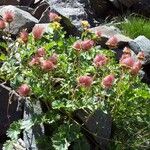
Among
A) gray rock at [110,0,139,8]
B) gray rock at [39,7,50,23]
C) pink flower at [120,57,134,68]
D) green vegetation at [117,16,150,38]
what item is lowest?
gray rock at [110,0,139,8]

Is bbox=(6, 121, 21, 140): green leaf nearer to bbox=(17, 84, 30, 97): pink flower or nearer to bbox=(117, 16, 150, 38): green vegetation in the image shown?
bbox=(17, 84, 30, 97): pink flower

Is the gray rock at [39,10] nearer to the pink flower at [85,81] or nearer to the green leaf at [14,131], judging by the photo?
the green leaf at [14,131]

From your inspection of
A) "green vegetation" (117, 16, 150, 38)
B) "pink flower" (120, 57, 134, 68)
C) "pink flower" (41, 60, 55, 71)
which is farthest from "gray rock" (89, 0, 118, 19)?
"pink flower" (41, 60, 55, 71)

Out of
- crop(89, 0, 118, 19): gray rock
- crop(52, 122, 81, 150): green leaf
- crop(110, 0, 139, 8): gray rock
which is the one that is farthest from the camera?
crop(110, 0, 139, 8): gray rock

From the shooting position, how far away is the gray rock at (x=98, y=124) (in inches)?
179

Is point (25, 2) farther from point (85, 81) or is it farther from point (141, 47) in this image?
point (85, 81)

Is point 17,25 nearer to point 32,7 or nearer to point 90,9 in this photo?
point 32,7

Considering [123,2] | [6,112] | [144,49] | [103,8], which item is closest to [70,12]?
[103,8]

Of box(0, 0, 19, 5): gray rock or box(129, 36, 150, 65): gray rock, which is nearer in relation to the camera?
box(129, 36, 150, 65): gray rock

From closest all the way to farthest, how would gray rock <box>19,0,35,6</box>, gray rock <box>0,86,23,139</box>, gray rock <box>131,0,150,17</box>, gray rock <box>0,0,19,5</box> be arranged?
gray rock <box>0,86,23,139</box> < gray rock <box>0,0,19,5</box> < gray rock <box>19,0,35,6</box> < gray rock <box>131,0,150,17</box>

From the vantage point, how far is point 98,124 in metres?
4.56

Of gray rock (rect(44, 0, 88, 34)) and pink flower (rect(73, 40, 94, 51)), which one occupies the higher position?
pink flower (rect(73, 40, 94, 51))

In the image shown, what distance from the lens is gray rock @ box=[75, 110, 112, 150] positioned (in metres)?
4.54

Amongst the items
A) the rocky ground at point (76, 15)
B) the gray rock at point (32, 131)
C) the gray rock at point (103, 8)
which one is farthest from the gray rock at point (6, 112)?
the gray rock at point (103, 8)
